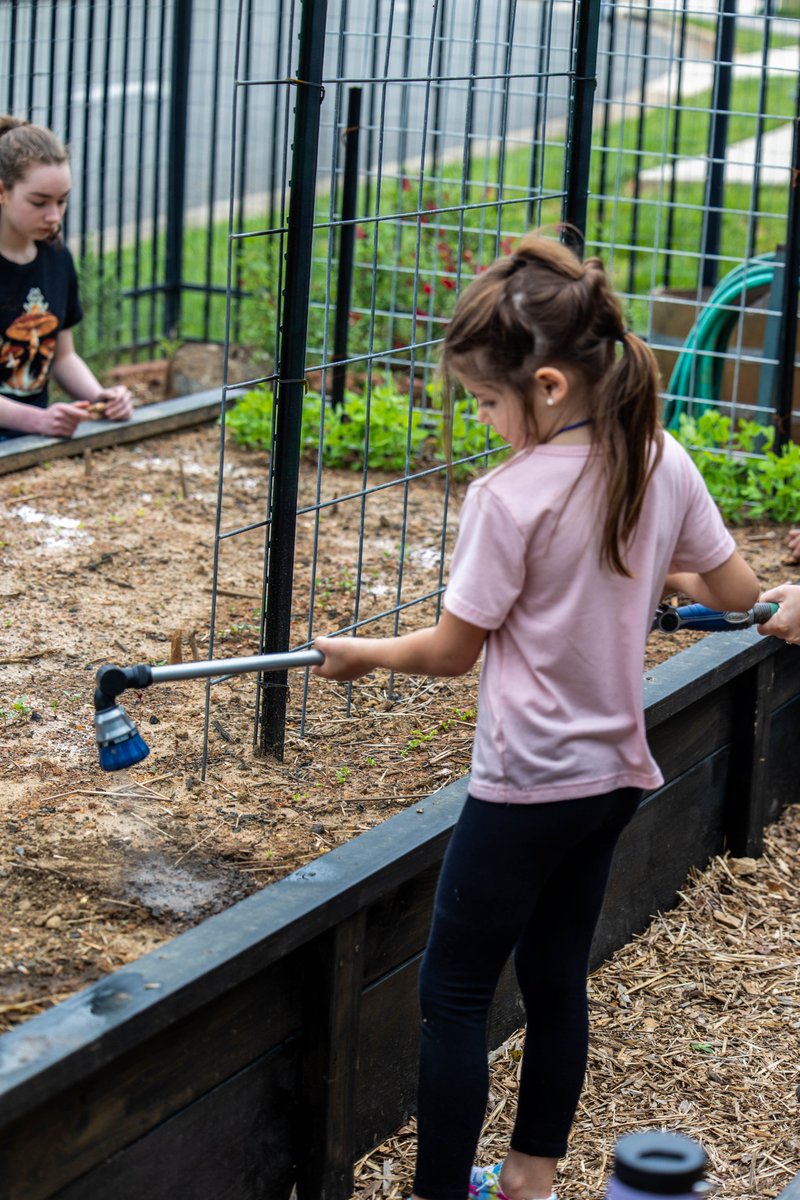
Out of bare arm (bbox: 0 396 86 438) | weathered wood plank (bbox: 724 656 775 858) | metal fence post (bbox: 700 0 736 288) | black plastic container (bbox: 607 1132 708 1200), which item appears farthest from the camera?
metal fence post (bbox: 700 0 736 288)

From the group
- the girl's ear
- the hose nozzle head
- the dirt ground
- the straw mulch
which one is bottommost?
the straw mulch

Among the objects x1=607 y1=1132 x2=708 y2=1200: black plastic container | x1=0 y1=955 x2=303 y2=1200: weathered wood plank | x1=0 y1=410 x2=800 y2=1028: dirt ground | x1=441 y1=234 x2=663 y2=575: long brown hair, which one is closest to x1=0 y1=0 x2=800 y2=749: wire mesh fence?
x1=0 y1=410 x2=800 y2=1028: dirt ground

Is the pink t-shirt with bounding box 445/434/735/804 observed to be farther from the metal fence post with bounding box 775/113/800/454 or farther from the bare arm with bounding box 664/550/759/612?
the metal fence post with bounding box 775/113/800/454

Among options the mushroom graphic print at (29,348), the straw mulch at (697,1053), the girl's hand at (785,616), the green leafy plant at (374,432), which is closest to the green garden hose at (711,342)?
the green leafy plant at (374,432)

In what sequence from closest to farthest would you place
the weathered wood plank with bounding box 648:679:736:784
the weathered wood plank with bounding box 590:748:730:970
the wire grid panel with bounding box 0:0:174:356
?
the weathered wood plank with bounding box 590:748:730:970, the weathered wood plank with bounding box 648:679:736:784, the wire grid panel with bounding box 0:0:174:356

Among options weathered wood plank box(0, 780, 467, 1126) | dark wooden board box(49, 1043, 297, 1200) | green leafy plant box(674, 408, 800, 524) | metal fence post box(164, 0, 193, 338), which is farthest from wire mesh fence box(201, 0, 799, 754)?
dark wooden board box(49, 1043, 297, 1200)

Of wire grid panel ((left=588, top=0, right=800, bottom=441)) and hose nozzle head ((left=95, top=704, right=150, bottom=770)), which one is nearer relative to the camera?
hose nozzle head ((left=95, top=704, right=150, bottom=770))

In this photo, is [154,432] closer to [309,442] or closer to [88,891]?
[309,442]

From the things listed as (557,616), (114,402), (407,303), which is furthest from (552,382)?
(407,303)

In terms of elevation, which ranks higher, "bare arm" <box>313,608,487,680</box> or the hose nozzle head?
"bare arm" <box>313,608,487,680</box>

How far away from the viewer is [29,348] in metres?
4.91

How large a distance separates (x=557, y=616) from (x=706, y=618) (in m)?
0.68

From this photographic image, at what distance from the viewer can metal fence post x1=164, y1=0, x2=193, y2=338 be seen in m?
7.33

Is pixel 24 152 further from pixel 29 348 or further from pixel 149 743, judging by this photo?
pixel 149 743
